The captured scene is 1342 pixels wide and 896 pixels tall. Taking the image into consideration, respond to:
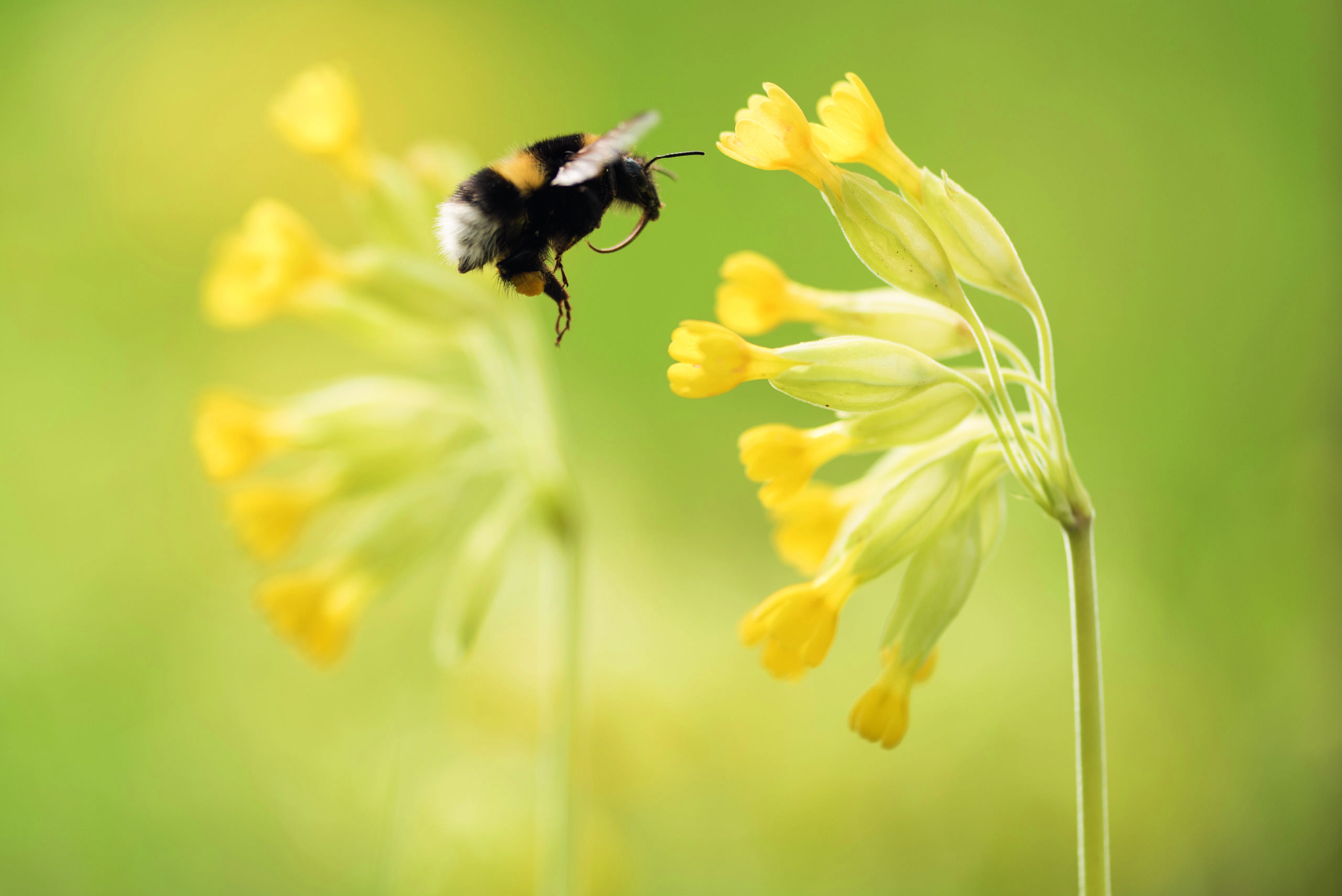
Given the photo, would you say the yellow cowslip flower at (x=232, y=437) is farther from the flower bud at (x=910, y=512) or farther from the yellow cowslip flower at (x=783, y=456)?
the flower bud at (x=910, y=512)

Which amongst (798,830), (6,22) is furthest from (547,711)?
(6,22)

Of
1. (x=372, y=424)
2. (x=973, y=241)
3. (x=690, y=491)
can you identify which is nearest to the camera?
(x=973, y=241)

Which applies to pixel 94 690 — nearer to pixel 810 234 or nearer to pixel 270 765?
pixel 270 765

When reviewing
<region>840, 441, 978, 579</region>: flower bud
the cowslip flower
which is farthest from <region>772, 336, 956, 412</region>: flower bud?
<region>840, 441, 978, 579</region>: flower bud

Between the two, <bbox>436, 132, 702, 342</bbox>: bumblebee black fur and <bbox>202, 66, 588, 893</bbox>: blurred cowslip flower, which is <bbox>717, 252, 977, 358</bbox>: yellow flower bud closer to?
<bbox>436, 132, 702, 342</bbox>: bumblebee black fur

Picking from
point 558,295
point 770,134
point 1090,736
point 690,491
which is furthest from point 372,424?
point 690,491

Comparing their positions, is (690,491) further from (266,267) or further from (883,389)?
(883,389)
